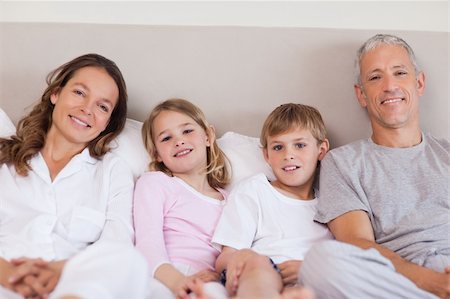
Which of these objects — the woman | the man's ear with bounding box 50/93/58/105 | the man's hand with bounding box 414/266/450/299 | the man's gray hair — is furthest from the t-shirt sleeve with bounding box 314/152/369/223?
the man's ear with bounding box 50/93/58/105

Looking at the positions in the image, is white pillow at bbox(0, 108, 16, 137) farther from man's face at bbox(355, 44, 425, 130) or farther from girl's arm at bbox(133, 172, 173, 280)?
man's face at bbox(355, 44, 425, 130)

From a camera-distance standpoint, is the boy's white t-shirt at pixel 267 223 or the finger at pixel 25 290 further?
the boy's white t-shirt at pixel 267 223

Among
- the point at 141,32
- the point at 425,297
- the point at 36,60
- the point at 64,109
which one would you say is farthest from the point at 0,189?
the point at 425,297

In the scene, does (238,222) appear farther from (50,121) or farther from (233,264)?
(50,121)

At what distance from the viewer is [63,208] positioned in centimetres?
134

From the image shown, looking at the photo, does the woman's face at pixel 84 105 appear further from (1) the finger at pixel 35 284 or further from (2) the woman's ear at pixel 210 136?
(1) the finger at pixel 35 284

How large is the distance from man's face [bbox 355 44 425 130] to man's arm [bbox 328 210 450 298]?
12.9 inches

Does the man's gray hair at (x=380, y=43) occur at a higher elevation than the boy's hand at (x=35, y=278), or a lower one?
higher

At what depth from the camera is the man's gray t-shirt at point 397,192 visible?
49.3 inches

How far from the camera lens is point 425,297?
98cm

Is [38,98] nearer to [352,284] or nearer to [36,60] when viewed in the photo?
[36,60]

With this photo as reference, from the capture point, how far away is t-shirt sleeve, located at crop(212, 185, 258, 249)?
1.29 metres

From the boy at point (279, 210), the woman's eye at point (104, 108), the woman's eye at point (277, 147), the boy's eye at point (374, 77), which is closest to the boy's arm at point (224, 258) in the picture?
the boy at point (279, 210)

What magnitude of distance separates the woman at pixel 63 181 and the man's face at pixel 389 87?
0.75m
